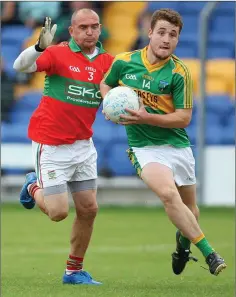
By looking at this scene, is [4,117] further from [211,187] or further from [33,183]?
[33,183]

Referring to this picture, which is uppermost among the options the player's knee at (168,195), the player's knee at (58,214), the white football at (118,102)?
the white football at (118,102)

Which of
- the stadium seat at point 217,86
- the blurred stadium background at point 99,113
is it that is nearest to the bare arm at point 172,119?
the blurred stadium background at point 99,113

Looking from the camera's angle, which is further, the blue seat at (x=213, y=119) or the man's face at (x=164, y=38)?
the blue seat at (x=213, y=119)

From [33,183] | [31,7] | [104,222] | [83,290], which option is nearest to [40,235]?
[104,222]

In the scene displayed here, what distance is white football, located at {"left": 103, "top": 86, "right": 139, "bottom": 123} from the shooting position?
8531mm

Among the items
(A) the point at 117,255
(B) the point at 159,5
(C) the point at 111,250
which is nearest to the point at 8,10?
(B) the point at 159,5

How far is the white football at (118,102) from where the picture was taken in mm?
8531

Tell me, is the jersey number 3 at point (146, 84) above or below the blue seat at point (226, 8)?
below

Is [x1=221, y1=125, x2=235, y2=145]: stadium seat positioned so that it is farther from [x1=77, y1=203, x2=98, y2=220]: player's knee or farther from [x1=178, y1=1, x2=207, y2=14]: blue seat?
[x1=77, y1=203, x2=98, y2=220]: player's knee

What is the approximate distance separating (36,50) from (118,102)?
85 cm

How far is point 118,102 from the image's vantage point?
8.55 metres

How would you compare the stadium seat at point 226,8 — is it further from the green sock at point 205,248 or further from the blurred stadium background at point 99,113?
the green sock at point 205,248

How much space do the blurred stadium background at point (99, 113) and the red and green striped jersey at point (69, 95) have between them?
9.01 metres

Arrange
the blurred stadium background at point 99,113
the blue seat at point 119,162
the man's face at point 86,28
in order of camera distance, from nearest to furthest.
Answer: the man's face at point 86,28 < the blurred stadium background at point 99,113 < the blue seat at point 119,162
